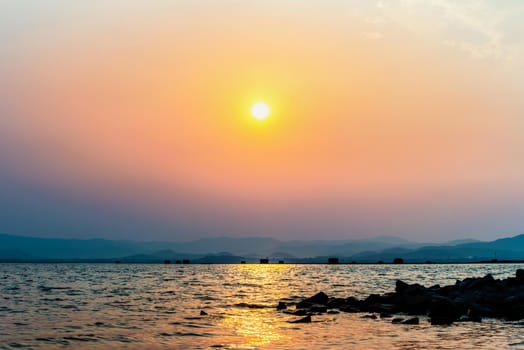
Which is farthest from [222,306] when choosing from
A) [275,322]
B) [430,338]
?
[430,338]

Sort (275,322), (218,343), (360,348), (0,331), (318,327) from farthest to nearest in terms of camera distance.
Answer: (275,322) < (318,327) < (0,331) < (218,343) < (360,348)

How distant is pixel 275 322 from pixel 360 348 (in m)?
12.8

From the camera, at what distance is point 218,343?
31.6 meters

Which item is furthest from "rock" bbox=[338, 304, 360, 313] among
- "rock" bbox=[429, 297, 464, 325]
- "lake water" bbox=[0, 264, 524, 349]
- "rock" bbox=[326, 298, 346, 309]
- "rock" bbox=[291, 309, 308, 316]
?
"rock" bbox=[429, 297, 464, 325]

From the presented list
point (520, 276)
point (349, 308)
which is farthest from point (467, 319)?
point (520, 276)

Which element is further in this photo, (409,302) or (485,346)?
(409,302)

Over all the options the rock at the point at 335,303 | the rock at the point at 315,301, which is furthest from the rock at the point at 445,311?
the rock at the point at 315,301

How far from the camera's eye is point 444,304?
4381 cm

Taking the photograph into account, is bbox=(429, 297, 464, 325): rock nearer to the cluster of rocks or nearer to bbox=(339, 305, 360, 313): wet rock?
the cluster of rocks

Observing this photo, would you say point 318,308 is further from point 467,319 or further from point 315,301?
point 467,319

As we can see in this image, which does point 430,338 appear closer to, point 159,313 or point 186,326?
point 186,326

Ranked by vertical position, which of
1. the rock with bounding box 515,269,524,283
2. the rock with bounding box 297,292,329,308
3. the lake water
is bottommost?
the lake water

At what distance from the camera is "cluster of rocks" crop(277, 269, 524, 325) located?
4331cm

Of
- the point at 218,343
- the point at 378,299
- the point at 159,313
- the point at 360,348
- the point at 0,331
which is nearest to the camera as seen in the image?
the point at 360,348
